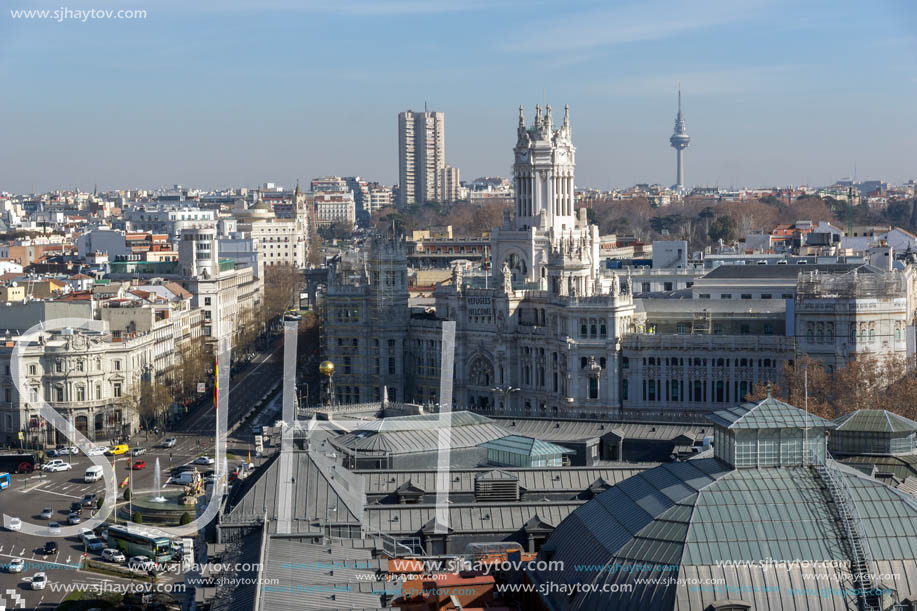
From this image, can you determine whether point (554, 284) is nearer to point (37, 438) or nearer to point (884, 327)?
point (884, 327)

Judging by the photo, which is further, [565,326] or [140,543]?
[565,326]

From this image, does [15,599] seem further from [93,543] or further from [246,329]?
[246,329]

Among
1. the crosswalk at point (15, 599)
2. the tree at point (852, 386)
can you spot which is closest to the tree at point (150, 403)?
the crosswalk at point (15, 599)

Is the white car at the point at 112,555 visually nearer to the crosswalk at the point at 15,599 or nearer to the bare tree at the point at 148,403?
the crosswalk at the point at 15,599

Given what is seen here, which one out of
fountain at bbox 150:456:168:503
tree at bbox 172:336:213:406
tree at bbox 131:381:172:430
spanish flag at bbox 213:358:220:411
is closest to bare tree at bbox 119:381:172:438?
tree at bbox 131:381:172:430

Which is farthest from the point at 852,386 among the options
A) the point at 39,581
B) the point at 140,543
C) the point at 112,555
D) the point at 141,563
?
the point at 39,581

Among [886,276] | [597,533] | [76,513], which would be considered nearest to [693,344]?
[886,276]
